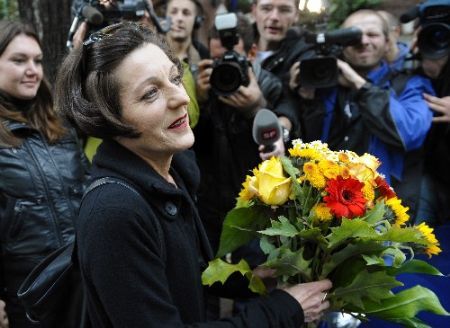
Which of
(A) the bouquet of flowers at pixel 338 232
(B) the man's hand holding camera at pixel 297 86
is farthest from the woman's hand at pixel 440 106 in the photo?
(A) the bouquet of flowers at pixel 338 232

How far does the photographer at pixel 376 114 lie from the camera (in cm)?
288

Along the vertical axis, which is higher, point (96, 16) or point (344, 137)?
point (96, 16)

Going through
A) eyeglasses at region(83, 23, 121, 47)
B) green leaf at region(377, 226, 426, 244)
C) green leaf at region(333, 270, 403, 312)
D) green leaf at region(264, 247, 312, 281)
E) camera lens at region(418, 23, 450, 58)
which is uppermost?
eyeglasses at region(83, 23, 121, 47)

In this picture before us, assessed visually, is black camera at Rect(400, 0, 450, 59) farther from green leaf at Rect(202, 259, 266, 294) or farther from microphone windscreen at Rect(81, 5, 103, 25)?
green leaf at Rect(202, 259, 266, 294)

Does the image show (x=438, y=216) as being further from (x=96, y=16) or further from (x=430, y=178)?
(x=96, y=16)

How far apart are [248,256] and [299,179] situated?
57.7 inches

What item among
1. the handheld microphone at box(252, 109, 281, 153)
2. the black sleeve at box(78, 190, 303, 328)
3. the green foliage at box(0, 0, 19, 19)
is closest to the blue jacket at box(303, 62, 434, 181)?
the handheld microphone at box(252, 109, 281, 153)

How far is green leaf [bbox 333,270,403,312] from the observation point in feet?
4.91

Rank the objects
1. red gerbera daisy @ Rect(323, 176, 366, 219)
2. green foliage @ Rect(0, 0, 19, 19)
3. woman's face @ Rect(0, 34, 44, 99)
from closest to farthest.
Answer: red gerbera daisy @ Rect(323, 176, 366, 219) < woman's face @ Rect(0, 34, 44, 99) < green foliage @ Rect(0, 0, 19, 19)

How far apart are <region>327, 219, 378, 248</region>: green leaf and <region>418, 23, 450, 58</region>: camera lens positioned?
73.4 inches

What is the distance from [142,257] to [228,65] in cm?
185

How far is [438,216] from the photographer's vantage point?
2.90 metres

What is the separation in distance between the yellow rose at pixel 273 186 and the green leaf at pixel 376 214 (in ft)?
0.71

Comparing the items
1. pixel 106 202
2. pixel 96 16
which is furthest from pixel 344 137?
pixel 106 202
